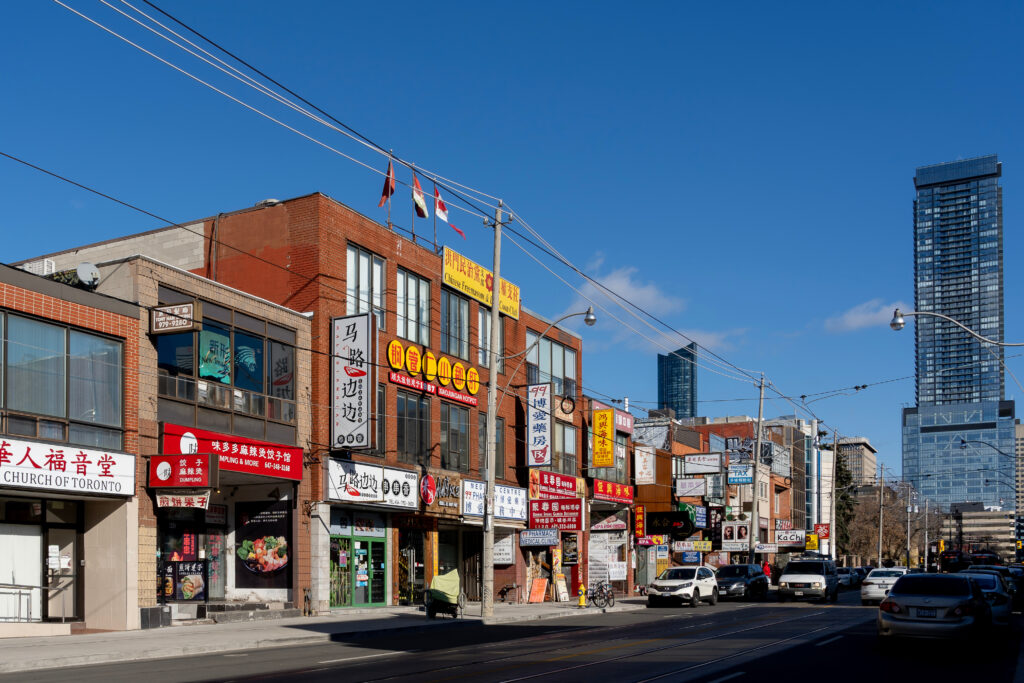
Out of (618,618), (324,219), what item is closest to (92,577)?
(324,219)

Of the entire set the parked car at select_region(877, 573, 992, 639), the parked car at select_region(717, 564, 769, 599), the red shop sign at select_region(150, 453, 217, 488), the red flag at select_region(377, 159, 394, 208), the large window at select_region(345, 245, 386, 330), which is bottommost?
the parked car at select_region(717, 564, 769, 599)

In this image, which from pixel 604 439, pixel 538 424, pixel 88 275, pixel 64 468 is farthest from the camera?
pixel 604 439

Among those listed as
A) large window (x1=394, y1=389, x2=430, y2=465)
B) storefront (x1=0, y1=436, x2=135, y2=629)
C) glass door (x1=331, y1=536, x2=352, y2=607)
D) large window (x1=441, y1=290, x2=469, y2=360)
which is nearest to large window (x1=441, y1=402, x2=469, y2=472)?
large window (x1=394, y1=389, x2=430, y2=465)

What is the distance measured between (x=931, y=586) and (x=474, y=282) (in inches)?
956

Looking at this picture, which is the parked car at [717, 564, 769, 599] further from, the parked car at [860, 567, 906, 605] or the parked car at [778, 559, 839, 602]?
the parked car at [860, 567, 906, 605]

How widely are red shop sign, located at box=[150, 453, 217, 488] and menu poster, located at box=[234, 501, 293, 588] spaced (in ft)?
19.0

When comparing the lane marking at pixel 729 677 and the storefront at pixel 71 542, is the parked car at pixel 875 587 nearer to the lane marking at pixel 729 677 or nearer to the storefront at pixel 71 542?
the lane marking at pixel 729 677

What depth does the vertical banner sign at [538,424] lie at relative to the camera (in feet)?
142

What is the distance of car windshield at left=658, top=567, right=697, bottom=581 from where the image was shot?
41031 millimetres

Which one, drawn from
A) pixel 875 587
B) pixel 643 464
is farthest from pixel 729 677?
pixel 643 464

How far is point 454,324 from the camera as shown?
39.5 m

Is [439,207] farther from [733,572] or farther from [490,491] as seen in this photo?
[733,572]

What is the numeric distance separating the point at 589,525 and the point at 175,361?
27697 mm

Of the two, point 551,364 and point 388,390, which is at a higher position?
point 551,364
